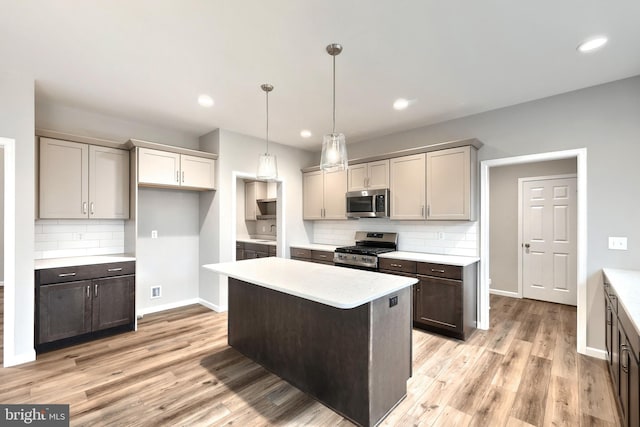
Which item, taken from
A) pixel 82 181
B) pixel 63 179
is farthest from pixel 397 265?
pixel 63 179

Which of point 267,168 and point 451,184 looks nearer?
point 267,168

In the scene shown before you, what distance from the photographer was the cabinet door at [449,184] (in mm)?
3527

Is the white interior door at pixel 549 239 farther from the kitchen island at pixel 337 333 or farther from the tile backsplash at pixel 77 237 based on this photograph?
the tile backsplash at pixel 77 237

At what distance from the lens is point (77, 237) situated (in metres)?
3.56

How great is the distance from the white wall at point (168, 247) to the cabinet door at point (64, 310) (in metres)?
0.83

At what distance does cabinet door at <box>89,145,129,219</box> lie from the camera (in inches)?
136

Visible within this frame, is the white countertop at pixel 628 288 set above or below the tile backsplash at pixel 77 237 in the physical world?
below

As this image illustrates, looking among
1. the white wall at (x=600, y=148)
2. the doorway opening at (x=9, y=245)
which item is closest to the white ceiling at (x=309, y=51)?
the white wall at (x=600, y=148)

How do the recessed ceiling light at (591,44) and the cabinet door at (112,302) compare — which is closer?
the recessed ceiling light at (591,44)

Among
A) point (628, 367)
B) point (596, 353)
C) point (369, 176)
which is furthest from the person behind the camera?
point (369, 176)

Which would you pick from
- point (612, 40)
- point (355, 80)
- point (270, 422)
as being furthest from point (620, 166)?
point (270, 422)

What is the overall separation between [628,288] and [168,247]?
16.2 ft

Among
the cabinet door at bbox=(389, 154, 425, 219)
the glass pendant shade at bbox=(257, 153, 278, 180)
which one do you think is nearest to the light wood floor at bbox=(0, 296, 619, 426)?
the cabinet door at bbox=(389, 154, 425, 219)

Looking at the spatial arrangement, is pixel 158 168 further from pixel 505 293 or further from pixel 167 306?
pixel 505 293
